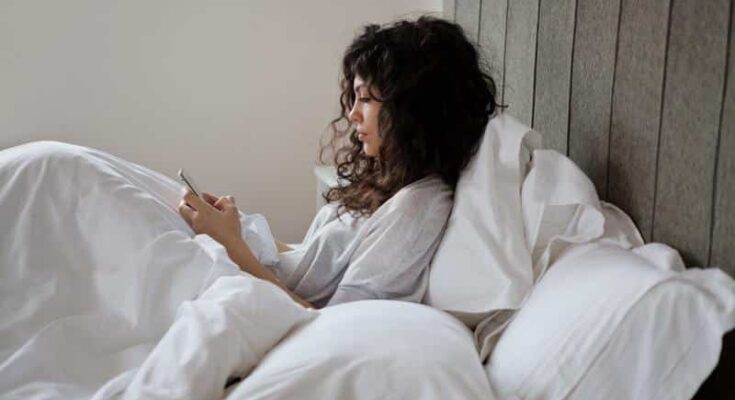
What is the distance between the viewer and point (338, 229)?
156 centimetres

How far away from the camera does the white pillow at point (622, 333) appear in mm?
965

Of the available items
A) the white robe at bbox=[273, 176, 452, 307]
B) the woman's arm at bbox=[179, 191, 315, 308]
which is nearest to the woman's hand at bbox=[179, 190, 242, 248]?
the woman's arm at bbox=[179, 191, 315, 308]

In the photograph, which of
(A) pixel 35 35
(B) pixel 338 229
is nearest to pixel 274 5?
(A) pixel 35 35

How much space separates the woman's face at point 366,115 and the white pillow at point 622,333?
0.50 m

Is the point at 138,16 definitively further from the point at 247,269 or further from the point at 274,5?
the point at 247,269

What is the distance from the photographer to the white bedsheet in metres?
1.11

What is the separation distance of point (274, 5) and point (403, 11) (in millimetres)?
415

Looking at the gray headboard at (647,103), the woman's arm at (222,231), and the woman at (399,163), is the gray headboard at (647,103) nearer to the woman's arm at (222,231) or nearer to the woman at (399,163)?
the woman at (399,163)

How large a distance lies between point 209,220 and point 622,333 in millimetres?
749

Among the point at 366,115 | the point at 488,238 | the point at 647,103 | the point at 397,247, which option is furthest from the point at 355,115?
the point at 647,103

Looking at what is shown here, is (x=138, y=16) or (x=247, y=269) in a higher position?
(x=138, y=16)

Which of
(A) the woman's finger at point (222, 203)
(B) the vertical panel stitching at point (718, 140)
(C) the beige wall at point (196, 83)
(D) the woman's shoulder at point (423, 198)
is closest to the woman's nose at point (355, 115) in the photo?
(D) the woman's shoulder at point (423, 198)

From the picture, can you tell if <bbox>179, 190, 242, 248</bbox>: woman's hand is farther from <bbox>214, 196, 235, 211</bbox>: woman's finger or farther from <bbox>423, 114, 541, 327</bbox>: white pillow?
<bbox>423, 114, 541, 327</bbox>: white pillow

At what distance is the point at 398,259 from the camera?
1385 millimetres
